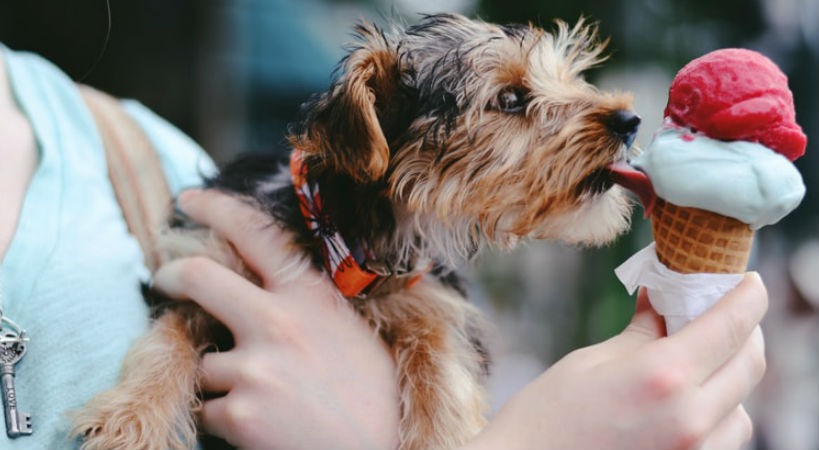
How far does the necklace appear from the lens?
147 centimetres

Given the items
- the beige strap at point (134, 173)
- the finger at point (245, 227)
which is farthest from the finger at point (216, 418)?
the beige strap at point (134, 173)

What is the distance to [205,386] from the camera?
1.95m

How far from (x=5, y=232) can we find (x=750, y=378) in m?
1.61

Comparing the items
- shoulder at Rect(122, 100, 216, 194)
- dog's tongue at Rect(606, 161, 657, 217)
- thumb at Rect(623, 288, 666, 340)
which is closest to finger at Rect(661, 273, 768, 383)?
thumb at Rect(623, 288, 666, 340)

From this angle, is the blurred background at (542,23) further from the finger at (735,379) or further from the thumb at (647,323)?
the finger at (735,379)

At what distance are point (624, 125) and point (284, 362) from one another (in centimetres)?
102

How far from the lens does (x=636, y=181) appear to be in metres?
1.58

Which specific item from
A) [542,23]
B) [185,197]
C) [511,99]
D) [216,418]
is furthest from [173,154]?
[542,23]

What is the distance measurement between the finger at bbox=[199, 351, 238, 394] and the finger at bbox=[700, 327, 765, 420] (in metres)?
1.08

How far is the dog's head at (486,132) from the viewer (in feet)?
6.17

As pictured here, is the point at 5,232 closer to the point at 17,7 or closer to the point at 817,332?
the point at 17,7

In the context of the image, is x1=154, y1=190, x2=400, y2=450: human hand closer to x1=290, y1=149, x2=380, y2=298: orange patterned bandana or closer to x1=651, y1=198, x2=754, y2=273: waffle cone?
x1=290, y1=149, x2=380, y2=298: orange patterned bandana

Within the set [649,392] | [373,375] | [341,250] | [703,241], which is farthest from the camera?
[341,250]

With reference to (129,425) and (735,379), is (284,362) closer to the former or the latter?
(129,425)
